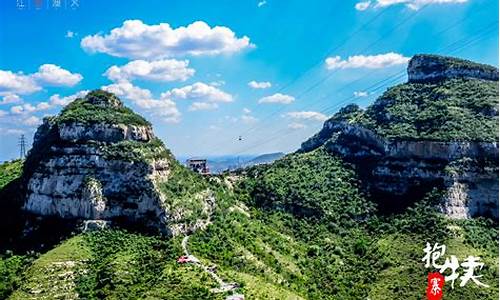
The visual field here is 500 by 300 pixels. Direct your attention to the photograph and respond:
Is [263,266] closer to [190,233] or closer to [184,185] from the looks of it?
[190,233]

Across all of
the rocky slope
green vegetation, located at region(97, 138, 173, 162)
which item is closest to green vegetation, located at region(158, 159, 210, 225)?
green vegetation, located at region(97, 138, 173, 162)

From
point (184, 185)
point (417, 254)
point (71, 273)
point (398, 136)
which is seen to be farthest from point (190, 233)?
point (398, 136)

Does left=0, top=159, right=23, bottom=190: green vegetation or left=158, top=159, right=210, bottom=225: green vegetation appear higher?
left=0, top=159, right=23, bottom=190: green vegetation

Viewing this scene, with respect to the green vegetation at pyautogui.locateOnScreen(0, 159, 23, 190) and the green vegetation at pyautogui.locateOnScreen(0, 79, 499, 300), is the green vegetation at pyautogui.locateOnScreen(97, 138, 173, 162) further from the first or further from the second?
the green vegetation at pyautogui.locateOnScreen(0, 159, 23, 190)

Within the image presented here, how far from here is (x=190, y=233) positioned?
9431cm

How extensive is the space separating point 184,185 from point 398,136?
4189 centimetres

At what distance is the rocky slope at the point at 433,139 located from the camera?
340 ft

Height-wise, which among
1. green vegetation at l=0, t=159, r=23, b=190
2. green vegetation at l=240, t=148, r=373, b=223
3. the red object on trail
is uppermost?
green vegetation at l=0, t=159, r=23, b=190

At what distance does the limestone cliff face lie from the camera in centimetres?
9119

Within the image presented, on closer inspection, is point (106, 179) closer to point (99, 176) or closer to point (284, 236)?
point (99, 176)

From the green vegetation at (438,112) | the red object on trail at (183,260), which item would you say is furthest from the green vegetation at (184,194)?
the green vegetation at (438,112)

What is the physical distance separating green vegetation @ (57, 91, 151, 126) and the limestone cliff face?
20 cm

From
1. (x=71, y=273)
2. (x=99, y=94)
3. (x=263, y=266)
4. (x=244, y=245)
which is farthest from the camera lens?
(x=99, y=94)

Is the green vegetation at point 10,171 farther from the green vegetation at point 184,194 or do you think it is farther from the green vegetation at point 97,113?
the green vegetation at point 184,194
